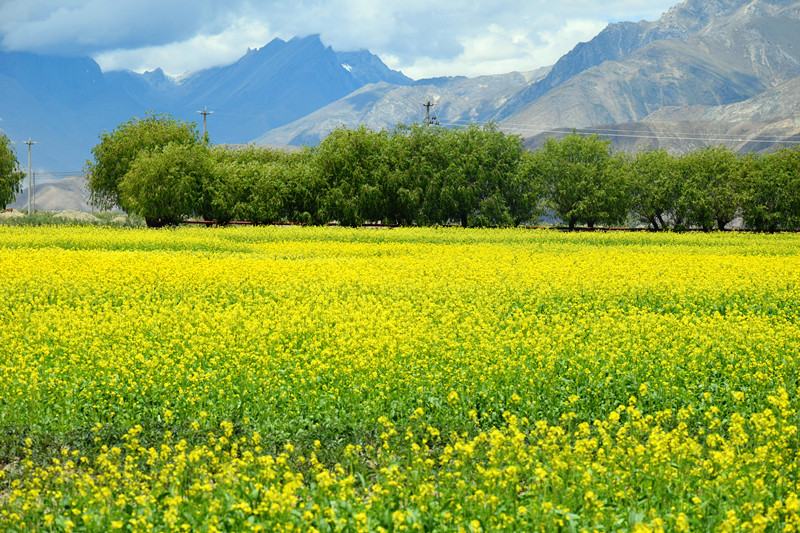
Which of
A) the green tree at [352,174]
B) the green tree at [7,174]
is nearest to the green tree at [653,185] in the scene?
the green tree at [352,174]

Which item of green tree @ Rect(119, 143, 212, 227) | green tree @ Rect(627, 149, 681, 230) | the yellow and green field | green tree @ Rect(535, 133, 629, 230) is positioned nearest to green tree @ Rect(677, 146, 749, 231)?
green tree @ Rect(627, 149, 681, 230)

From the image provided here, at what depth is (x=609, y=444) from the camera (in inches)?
281

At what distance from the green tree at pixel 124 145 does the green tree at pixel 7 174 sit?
640 cm

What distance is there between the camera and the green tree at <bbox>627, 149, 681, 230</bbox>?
2386 inches

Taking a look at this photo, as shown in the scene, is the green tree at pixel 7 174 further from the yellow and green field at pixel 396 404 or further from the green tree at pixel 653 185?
the green tree at pixel 653 185

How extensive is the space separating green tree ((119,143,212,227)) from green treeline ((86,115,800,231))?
0.09m

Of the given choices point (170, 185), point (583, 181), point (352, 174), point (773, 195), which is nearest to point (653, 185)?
point (583, 181)

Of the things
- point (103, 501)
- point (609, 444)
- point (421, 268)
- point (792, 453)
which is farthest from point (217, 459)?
point (421, 268)

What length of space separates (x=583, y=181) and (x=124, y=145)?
139ft

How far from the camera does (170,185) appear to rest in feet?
170

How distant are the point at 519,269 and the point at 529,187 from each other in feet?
122

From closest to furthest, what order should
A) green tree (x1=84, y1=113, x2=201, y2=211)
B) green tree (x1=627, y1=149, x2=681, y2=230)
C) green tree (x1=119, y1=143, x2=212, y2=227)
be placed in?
green tree (x1=119, y1=143, x2=212, y2=227)
green tree (x1=627, y1=149, x2=681, y2=230)
green tree (x1=84, y1=113, x2=201, y2=211)

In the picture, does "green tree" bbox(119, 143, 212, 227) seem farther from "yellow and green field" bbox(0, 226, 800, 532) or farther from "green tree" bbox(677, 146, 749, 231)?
"green tree" bbox(677, 146, 749, 231)

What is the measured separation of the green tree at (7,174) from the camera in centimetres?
6531
